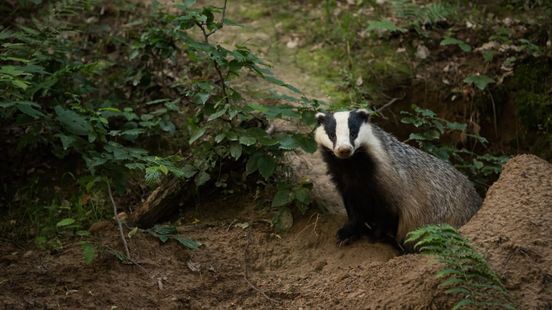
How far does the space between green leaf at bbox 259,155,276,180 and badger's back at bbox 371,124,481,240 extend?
776 millimetres

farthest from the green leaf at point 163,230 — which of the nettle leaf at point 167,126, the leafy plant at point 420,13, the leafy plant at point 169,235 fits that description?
the leafy plant at point 420,13

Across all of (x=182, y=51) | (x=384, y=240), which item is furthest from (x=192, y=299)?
(x=182, y=51)

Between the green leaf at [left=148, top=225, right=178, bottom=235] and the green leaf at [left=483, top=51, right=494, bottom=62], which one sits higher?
the green leaf at [left=483, top=51, right=494, bottom=62]

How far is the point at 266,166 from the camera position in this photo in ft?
15.6

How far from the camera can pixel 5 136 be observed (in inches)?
225

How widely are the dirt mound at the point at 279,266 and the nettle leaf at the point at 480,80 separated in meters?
1.93

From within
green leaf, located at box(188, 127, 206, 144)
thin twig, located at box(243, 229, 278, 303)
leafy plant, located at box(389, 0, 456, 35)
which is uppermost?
leafy plant, located at box(389, 0, 456, 35)

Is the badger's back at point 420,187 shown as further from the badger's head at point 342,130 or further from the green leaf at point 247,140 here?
the green leaf at point 247,140

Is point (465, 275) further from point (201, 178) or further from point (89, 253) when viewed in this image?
point (201, 178)

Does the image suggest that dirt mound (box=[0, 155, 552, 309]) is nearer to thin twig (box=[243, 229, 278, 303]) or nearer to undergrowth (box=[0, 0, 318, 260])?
thin twig (box=[243, 229, 278, 303])

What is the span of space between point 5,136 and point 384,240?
3.44 meters

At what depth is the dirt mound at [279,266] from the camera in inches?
128

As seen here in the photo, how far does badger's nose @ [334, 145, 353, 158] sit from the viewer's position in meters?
4.35

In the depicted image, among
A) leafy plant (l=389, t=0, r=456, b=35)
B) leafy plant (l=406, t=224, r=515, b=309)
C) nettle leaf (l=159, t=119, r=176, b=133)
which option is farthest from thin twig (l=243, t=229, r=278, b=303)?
leafy plant (l=389, t=0, r=456, b=35)
